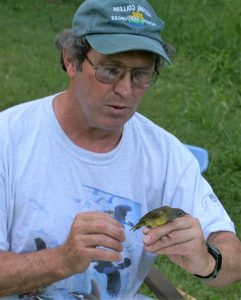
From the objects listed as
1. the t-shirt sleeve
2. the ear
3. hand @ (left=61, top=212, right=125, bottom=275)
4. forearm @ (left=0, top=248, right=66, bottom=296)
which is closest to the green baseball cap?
the ear

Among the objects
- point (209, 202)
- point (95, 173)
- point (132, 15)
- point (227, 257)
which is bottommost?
point (227, 257)

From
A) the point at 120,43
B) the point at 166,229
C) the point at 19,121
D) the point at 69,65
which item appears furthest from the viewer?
the point at 69,65

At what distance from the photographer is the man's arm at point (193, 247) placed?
2350 millimetres

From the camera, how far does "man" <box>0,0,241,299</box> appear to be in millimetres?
2488

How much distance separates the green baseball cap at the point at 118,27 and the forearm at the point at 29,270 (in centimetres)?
69

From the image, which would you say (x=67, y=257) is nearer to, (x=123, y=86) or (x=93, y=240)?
(x=93, y=240)

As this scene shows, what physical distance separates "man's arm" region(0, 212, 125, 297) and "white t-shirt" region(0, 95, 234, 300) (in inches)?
4.6

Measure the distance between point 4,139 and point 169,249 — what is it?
66 centimetres

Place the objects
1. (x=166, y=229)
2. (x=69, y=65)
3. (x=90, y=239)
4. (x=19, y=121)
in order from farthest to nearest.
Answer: (x=69, y=65) < (x=19, y=121) < (x=166, y=229) < (x=90, y=239)

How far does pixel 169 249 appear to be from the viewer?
93.9 inches

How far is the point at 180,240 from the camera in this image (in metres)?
2.38

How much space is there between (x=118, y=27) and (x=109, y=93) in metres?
0.22

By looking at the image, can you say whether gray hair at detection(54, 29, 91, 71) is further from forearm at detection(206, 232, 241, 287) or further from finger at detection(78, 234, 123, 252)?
forearm at detection(206, 232, 241, 287)

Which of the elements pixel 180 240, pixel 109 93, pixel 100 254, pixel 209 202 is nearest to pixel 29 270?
pixel 100 254
